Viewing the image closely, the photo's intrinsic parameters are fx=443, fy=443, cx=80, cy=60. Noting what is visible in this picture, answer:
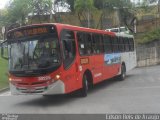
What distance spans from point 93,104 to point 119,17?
40123mm

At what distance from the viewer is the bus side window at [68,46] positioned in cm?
1577

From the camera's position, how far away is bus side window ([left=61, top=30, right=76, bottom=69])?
1577cm

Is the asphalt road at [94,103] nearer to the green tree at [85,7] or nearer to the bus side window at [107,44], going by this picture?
the bus side window at [107,44]

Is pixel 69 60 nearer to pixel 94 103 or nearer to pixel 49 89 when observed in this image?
pixel 49 89

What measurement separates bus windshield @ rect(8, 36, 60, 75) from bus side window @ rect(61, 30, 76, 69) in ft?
1.34

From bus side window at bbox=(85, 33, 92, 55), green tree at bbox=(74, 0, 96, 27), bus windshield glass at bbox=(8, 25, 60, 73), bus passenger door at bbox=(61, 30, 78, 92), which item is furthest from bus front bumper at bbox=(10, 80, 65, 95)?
green tree at bbox=(74, 0, 96, 27)

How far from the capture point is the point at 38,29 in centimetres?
1579

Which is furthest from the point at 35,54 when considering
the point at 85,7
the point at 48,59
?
the point at 85,7

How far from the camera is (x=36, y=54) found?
15484 millimetres

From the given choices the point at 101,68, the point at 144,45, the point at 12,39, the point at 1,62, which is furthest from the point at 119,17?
the point at 12,39

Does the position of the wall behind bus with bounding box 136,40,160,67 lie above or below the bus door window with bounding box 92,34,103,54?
below

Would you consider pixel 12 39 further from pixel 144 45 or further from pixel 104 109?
pixel 144 45

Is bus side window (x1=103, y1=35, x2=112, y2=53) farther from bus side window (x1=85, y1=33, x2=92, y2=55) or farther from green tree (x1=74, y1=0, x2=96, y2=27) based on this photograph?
green tree (x1=74, y1=0, x2=96, y2=27)

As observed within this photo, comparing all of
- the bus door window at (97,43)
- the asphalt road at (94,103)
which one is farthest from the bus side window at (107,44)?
the asphalt road at (94,103)
